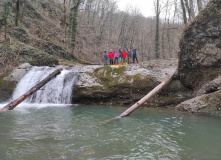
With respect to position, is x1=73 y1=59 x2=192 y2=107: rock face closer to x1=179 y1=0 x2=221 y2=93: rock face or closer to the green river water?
x1=179 y1=0 x2=221 y2=93: rock face

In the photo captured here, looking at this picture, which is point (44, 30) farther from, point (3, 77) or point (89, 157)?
point (89, 157)

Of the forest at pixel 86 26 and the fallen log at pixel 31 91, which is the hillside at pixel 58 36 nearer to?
the forest at pixel 86 26

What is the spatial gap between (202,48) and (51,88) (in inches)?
333

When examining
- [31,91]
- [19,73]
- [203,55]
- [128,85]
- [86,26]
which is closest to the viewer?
[203,55]

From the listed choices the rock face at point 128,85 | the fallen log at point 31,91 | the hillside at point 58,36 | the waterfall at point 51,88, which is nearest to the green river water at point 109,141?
the fallen log at point 31,91

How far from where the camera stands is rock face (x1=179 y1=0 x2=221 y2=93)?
767 cm

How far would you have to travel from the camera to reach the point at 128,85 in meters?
9.61

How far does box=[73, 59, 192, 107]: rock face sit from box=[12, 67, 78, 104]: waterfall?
1.75 ft

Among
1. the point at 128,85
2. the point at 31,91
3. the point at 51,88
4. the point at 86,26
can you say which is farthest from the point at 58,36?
the point at 128,85

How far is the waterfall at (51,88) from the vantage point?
9.97 meters

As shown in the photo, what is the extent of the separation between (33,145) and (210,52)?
798 centimetres

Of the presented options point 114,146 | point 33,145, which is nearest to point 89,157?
point 114,146

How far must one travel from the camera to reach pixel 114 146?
3.51 m

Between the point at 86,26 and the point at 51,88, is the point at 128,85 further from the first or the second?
the point at 86,26
